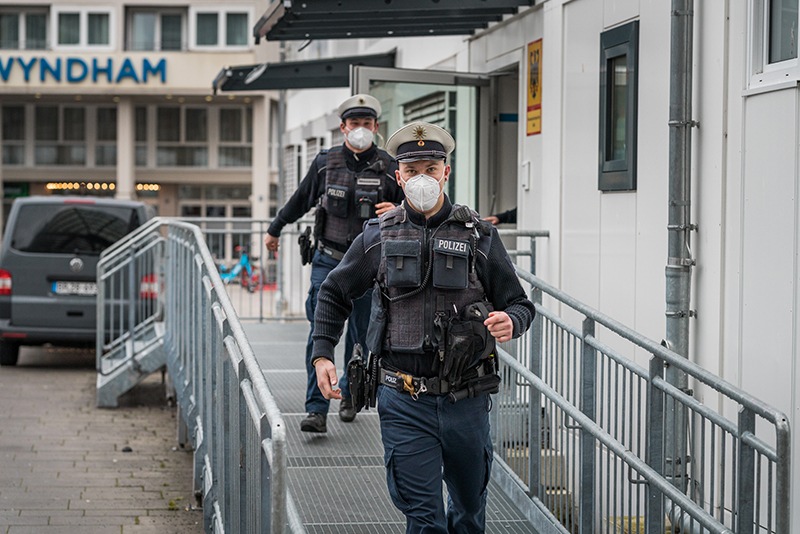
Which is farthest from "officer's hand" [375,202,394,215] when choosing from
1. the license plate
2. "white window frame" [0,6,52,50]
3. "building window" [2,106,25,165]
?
"building window" [2,106,25,165]

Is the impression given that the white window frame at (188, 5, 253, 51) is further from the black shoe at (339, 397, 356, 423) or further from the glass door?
the black shoe at (339, 397, 356, 423)

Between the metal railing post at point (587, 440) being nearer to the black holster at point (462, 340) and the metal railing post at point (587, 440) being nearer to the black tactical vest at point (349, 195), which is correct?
the black holster at point (462, 340)

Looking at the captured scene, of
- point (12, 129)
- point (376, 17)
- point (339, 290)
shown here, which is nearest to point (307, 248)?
point (339, 290)

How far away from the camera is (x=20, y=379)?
14.0 meters

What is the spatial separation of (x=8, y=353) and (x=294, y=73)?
476 cm

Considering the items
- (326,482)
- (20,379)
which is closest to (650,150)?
(326,482)

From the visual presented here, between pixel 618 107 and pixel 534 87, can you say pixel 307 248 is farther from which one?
pixel 534 87

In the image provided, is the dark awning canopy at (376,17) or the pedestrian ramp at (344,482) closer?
the pedestrian ramp at (344,482)

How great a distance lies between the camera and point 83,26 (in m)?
44.5

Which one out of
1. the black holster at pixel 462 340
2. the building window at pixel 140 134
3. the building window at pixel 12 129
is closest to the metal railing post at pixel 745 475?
the black holster at pixel 462 340

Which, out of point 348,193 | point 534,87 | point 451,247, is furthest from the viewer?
point 534,87

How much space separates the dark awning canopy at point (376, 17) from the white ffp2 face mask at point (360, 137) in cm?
234

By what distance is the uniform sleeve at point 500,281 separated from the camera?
4.63 metres

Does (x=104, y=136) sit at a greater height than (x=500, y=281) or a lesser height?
greater
